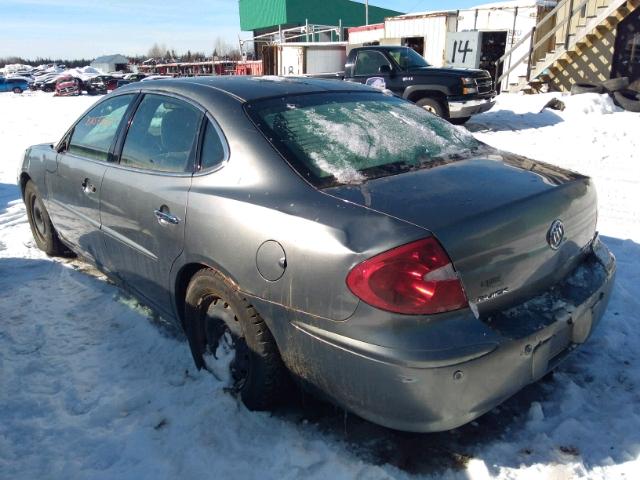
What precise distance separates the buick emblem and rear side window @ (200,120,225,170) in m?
1.59

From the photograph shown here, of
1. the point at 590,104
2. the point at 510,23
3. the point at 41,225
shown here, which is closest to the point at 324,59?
the point at 510,23

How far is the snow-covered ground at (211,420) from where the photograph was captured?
2355 mm

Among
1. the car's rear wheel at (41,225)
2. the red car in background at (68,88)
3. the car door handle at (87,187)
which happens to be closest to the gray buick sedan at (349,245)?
the car door handle at (87,187)

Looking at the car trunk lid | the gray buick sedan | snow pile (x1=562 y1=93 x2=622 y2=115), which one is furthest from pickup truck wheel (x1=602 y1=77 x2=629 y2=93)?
the car trunk lid

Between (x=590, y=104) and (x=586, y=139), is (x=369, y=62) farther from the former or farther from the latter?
(x=590, y=104)

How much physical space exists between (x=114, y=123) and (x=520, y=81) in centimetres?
1544

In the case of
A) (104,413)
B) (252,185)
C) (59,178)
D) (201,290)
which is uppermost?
(252,185)

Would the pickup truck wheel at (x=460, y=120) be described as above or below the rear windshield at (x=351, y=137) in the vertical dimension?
below

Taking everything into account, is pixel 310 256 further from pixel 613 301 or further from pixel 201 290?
pixel 613 301

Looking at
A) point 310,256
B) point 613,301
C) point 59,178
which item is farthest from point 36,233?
point 613,301

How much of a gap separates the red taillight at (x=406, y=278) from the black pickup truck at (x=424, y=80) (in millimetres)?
10001

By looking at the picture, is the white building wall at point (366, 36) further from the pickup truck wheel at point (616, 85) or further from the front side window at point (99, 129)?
the front side window at point (99, 129)

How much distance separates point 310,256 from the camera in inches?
83.4

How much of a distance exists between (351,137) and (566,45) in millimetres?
14965
